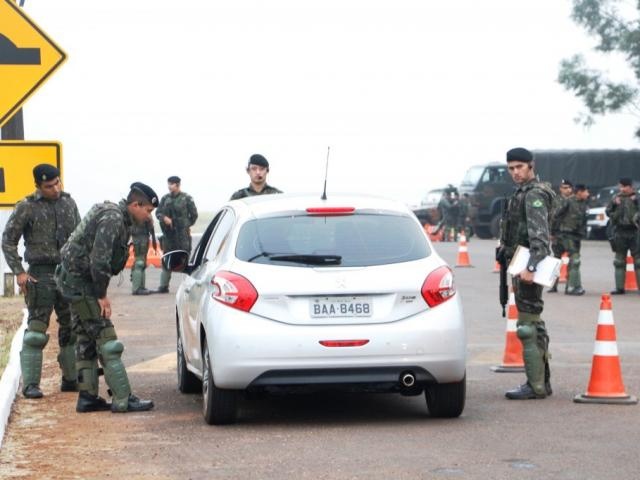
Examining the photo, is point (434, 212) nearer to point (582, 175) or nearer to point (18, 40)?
point (582, 175)

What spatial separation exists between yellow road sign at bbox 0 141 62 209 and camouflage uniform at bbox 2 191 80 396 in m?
0.38

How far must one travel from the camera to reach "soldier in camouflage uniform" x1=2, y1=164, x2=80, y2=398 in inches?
487

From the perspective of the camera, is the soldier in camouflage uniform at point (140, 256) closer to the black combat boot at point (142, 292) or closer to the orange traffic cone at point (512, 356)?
the black combat boot at point (142, 292)

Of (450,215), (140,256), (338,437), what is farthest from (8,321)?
(450,215)

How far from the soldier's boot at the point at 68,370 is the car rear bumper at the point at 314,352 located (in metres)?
2.85

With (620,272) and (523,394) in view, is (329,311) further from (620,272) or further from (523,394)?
(620,272)

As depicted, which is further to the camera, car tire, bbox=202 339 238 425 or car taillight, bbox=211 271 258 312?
car tire, bbox=202 339 238 425

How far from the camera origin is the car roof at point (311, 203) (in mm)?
10531

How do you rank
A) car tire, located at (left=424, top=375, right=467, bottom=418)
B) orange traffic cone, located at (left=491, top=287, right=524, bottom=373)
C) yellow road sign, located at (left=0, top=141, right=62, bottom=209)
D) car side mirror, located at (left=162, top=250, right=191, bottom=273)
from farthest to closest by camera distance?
orange traffic cone, located at (left=491, top=287, right=524, bottom=373) < yellow road sign, located at (left=0, top=141, right=62, bottom=209) < car side mirror, located at (left=162, top=250, right=191, bottom=273) < car tire, located at (left=424, top=375, right=467, bottom=418)

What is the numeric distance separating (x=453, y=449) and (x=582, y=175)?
44.8 metres

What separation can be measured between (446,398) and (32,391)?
137 inches

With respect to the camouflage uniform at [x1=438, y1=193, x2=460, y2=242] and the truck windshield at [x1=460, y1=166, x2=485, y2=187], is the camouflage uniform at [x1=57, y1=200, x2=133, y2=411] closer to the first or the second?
the camouflage uniform at [x1=438, y1=193, x2=460, y2=242]

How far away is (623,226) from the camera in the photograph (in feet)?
81.3

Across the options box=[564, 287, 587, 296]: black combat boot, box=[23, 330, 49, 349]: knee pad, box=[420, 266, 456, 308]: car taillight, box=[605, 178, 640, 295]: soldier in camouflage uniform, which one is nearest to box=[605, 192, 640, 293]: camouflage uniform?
box=[605, 178, 640, 295]: soldier in camouflage uniform
